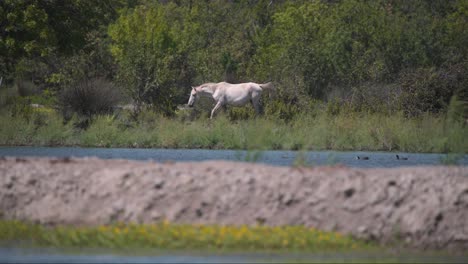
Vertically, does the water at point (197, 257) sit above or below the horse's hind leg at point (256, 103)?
above

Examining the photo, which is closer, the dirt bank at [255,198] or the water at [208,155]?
the dirt bank at [255,198]

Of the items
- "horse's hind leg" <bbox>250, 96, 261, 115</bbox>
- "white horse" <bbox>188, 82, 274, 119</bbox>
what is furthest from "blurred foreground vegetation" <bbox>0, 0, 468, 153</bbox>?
"white horse" <bbox>188, 82, 274, 119</bbox>

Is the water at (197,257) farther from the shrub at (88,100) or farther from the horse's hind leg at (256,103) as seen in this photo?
the horse's hind leg at (256,103)

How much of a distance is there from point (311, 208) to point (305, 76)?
35504 millimetres

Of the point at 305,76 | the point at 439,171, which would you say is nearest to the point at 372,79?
the point at 305,76

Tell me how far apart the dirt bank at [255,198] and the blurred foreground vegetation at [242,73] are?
2083mm

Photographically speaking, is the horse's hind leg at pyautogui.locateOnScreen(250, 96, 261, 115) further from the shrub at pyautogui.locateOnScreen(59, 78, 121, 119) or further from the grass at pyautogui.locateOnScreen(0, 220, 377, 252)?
the grass at pyautogui.locateOnScreen(0, 220, 377, 252)

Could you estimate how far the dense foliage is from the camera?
35625mm

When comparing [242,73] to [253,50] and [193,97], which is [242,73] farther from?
[193,97]

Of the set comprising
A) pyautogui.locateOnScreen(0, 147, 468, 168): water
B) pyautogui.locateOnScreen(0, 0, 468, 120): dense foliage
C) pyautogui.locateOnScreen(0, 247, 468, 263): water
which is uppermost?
pyautogui.locateOnScreen(0, 247, 468, 263): water

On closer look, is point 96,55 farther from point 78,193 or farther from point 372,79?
point 78,193

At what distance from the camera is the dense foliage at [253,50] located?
117ft

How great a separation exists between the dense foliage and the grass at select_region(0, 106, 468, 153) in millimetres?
3133

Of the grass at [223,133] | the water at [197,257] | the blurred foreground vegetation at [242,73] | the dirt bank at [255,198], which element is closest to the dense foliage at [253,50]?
the blurred foreground vegetation at [242,73]
